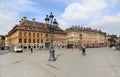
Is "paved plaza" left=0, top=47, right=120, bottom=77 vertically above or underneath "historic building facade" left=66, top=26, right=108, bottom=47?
underneath

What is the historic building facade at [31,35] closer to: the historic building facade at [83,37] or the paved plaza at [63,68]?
the historic building facade at [83,37]

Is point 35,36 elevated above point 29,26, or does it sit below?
below

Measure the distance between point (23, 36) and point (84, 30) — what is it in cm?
5242

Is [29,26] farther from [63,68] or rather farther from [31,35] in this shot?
[63,68]

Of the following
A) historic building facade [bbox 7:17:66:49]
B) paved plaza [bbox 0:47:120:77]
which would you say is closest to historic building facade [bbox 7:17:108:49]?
historic building facade [bbox 7:17:66:49]

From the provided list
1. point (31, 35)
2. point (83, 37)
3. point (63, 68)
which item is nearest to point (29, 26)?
point (31, 35)

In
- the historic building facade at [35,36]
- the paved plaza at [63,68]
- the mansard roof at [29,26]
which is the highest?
the mansard roof at [29,26]

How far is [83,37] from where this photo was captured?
104 meters

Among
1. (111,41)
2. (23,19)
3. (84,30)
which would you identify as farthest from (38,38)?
(111,41)

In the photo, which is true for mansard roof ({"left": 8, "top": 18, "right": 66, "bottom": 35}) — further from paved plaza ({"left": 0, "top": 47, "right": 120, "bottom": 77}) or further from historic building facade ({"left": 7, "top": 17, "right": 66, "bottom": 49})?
paved plaza ({"left": 0, "top": 47, "right": 120, "bottom": 77})

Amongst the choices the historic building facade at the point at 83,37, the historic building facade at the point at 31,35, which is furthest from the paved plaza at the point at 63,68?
the historic building facade at the point at 83,37

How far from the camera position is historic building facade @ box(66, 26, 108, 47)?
95.2 metres

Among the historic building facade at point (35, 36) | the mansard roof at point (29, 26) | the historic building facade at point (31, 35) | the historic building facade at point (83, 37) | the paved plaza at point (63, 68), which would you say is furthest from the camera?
the historic building facade at point (83, 37)

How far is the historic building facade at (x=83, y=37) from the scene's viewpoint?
9525 cm
